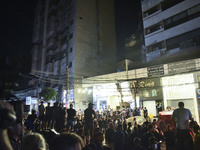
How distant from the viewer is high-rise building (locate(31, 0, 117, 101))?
105 ft

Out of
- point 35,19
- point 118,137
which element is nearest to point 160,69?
point 118,137

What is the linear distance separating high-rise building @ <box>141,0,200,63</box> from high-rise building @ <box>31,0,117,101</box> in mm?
13498

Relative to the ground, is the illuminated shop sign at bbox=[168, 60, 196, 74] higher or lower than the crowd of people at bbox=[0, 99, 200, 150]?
higher

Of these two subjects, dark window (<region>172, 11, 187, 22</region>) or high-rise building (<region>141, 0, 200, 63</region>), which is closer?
high-rise building (<region>141, 0, 200, 63</region>)

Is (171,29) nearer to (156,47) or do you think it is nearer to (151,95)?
(156,47)

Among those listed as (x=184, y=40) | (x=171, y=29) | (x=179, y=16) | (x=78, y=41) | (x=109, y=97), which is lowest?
(x=109, y=97)

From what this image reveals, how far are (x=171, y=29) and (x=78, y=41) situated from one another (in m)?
18.6

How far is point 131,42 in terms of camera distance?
3722 centimetres

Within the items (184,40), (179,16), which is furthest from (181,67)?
(179,16)

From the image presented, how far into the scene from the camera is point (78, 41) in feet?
107

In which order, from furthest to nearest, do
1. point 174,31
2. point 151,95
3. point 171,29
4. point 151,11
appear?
point 151,11 < point 171,29 < point 174,31 < point 151,95

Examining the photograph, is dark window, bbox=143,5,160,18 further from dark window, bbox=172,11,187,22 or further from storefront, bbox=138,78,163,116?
storefront, bbox=138,78,163,116

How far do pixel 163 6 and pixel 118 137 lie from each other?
954 inches

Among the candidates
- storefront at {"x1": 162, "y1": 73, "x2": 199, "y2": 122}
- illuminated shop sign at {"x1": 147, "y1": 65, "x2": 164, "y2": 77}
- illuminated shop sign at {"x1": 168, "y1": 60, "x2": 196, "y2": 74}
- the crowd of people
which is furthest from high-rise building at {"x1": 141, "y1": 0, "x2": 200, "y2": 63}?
the crowd of people
